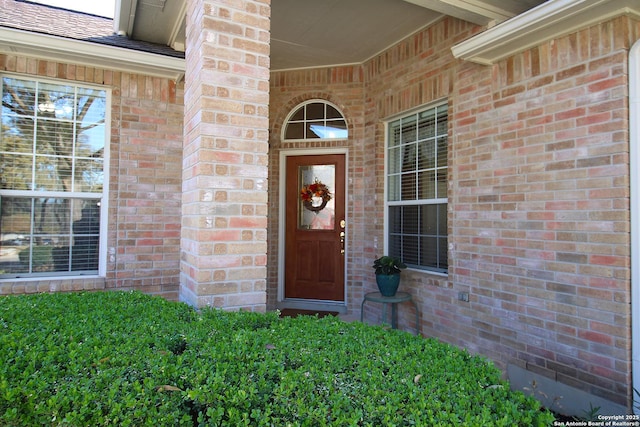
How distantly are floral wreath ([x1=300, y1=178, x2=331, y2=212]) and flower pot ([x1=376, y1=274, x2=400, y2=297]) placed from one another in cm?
177

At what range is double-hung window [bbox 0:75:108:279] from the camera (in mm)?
3883

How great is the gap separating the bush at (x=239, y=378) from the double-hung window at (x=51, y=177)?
2.54m

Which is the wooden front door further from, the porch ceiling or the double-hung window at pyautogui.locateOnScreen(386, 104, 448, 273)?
the porch ceiling

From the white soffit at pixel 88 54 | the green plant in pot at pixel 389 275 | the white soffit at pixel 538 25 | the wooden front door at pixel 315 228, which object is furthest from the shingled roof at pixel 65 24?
the green plant in pot at pixel 389 275

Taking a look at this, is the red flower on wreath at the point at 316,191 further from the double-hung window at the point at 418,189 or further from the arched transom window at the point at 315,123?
the double-hung window at the point at 418,189

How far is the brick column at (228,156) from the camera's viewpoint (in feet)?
7.36

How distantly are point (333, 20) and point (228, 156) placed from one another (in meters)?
2.68

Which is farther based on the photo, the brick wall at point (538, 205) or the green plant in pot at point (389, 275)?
the green plant in pot at point (389, 275)

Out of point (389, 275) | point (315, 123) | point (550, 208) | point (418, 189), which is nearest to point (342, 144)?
point (315, 123)

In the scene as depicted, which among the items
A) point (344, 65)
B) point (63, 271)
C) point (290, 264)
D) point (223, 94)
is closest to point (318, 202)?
point (290, 264)

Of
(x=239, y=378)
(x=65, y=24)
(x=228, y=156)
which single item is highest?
(x=65, y=24)

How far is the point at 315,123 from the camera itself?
5.82 meters

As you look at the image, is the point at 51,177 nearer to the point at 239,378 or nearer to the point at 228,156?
the point at 228,156

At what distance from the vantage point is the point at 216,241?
2.26m
